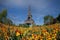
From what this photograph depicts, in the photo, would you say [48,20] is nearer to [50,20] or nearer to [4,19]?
[50,20]

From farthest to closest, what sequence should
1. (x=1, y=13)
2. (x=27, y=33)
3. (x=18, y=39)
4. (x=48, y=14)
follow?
(x=48, y=14)
(x=1, y=13)
(x=27, y=33)
(x=18, y=39)

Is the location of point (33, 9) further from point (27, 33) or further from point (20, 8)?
point (27, 33)

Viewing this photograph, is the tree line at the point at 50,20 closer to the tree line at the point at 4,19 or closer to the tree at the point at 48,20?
the tree at the point at 48,20

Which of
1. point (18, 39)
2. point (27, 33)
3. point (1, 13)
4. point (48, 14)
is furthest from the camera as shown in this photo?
point (48, 14)

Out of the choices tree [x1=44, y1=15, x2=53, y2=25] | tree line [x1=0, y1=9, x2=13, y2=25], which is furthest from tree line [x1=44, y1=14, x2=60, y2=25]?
tree line [x1=0, y1=9, x2=13, y2=25]

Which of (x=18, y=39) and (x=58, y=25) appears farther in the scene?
(x=58, y=25)

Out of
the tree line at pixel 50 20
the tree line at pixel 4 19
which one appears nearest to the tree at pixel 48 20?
the tree line at pixel 50 20

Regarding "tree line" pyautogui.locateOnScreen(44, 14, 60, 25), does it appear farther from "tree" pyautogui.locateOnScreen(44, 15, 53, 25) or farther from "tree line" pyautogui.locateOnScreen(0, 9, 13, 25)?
"tree line" pyautogui.locateOnScreen(0, 9, 13, 25)

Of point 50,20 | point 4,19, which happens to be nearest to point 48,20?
point 50,20

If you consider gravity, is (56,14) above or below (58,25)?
above

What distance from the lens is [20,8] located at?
7.09 ft

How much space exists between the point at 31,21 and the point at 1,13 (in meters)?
0.44

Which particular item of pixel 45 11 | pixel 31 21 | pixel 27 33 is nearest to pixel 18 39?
pixel 27 33

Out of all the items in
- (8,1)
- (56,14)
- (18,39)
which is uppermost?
(8,1)
